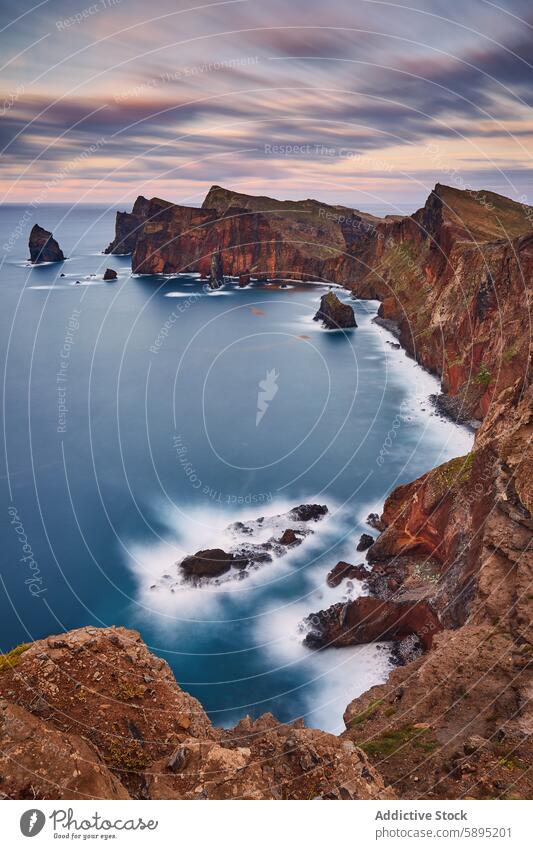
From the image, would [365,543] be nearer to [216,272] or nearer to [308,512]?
[308,512]

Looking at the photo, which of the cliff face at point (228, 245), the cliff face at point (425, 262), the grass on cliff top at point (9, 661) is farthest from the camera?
the cliff face at point (228, 245)

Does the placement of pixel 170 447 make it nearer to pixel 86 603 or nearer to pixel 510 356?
pixel 86 603

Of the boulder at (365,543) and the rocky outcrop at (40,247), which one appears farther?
the rocky outcrop at (40,247)

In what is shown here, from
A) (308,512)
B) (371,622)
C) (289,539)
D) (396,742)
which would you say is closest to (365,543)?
(289,539)

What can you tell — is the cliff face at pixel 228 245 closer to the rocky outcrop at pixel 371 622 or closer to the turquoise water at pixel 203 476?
the turquoise water at pixel 203 476

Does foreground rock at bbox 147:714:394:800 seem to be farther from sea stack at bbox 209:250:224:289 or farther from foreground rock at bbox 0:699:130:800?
sea stack at bbox 209:250:224:289

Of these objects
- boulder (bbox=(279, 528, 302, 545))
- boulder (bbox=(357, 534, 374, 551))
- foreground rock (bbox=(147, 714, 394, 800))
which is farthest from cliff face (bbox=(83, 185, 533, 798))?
boulder (bbox=(279, 528, 302, 545))

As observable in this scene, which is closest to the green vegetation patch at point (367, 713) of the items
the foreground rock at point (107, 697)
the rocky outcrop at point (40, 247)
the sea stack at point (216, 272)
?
the foreground rock at point (107, 697)
